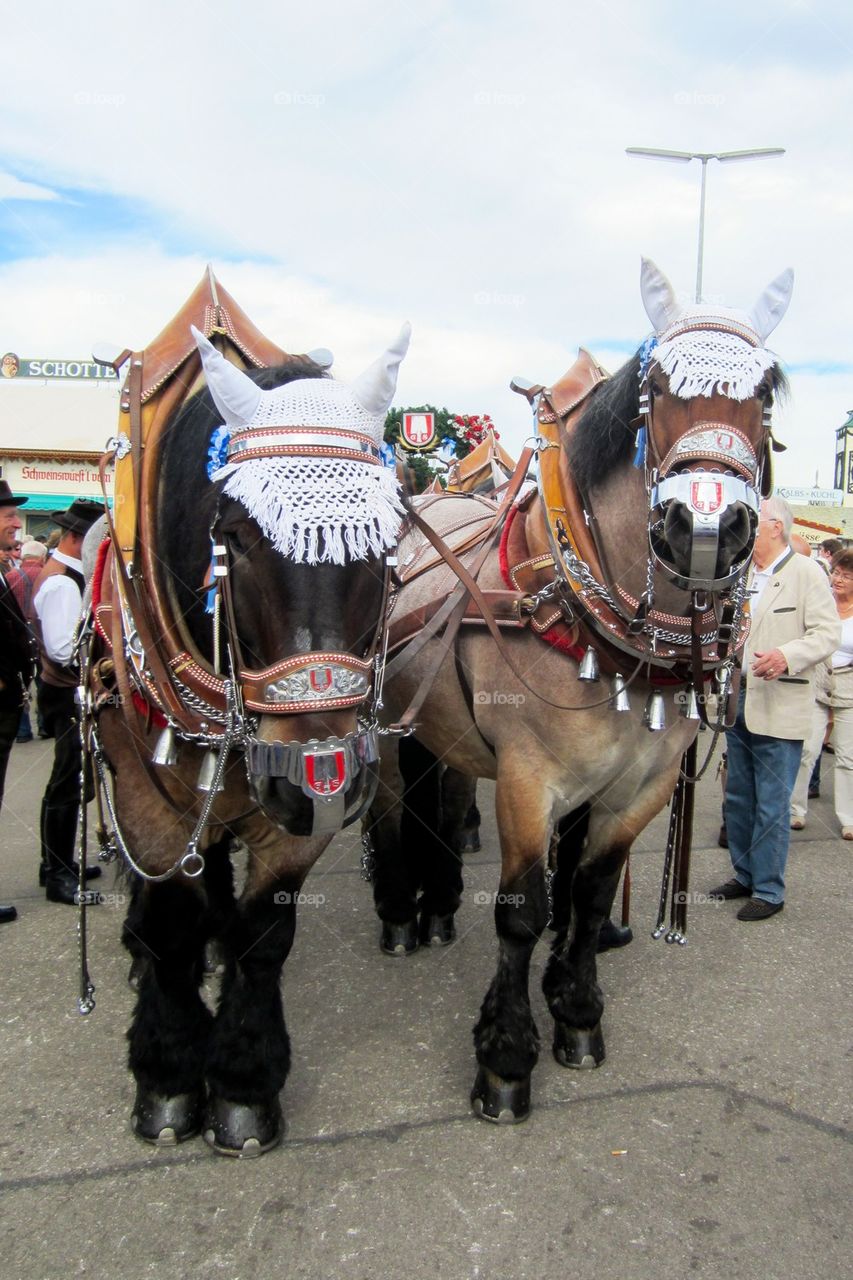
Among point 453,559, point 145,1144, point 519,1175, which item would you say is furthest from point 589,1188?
point 453,559

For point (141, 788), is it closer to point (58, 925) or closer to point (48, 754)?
point (58, 925)

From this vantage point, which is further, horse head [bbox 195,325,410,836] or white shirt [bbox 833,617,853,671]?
white shirt [bbox 833,617,853,671]

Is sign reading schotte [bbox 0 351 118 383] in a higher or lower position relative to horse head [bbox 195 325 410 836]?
higher

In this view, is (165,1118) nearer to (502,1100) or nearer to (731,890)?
(502,1100)

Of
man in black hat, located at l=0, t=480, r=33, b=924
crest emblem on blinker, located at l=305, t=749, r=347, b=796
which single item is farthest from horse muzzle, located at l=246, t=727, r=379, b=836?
man in black hat, located at l=0, t=480, r=33, b=924

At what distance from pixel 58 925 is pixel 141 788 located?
1.98 metres

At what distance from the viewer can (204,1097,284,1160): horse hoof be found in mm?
2455

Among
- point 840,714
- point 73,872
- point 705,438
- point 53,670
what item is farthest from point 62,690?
point 840,714

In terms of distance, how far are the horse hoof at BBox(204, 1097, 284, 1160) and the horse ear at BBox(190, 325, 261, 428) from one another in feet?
6.14

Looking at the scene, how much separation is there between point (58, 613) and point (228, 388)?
2675 millimetres

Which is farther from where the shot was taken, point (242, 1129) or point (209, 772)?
point (242, 1129)

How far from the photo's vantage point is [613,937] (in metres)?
3.90

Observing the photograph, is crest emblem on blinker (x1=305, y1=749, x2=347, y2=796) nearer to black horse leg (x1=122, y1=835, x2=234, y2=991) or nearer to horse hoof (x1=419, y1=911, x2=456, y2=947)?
black horse leg (x1=122, y1=835, x2=234, y2=991)

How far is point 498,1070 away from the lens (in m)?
2.66
